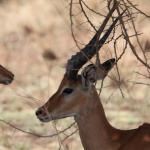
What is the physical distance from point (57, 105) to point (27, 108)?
12.6 ft

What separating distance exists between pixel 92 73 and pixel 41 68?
5.21 meters

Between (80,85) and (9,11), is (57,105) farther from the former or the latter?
(9,11)

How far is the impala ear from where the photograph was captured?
5.83 m

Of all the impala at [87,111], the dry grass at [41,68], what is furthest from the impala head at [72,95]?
the dry grass at [41,68]

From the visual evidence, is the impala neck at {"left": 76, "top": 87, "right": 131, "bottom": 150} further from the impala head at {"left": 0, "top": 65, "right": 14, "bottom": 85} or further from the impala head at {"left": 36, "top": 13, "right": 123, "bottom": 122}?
the impala head at {"left": 0, "top": 65, "right": 14, "bottom": 85}

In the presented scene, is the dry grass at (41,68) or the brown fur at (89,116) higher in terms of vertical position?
the dry grass at (41,68)

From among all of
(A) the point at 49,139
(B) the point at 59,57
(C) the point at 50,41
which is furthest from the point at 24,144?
(C) the point at 50,41

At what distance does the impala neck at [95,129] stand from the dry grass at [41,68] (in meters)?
1.45

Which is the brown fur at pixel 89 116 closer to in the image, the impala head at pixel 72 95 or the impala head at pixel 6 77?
the impala head at pixel 72 95

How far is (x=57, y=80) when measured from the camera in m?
10.5

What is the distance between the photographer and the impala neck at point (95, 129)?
231 inches

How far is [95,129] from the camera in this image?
5.93m

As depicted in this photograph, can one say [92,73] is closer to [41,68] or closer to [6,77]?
[6,77]

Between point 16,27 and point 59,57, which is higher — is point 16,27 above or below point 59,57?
above
